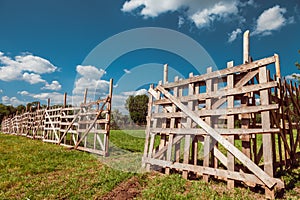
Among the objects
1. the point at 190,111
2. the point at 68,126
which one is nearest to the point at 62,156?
the point at 68,126

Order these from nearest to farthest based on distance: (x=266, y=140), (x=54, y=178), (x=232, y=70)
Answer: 1. (x=266, y=140)
2. (x=232, y=70)
3. (x=54, y=178)

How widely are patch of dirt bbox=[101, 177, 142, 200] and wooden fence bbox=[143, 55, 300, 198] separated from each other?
1.24 meters

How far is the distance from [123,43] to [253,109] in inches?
283

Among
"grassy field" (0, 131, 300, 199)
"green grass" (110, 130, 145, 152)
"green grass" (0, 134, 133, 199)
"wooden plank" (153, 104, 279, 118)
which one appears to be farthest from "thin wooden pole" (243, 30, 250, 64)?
"green grass" (110, 130, 145, 152)

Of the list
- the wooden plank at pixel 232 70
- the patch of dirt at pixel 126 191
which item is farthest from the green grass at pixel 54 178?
the wooden plank at pixel 232 70

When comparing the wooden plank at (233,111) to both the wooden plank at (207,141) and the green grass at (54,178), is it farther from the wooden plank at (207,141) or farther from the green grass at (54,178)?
the green grass at (54,178)

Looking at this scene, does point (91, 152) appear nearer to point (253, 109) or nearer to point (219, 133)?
point (219, 133)

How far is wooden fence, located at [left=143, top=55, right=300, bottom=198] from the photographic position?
14.1ft

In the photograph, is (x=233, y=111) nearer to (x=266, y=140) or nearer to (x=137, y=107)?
(x=266, y=140)

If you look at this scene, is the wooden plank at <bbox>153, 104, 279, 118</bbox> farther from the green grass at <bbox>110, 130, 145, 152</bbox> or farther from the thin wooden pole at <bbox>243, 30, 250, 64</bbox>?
the green grass at <bbox>110, 130, 145, 152</bbox>

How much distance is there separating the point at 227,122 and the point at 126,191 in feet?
8.76

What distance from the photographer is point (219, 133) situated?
486cm

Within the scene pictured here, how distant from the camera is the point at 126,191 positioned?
180 inches

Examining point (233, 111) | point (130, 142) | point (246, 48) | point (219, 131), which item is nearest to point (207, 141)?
point (219, 131)
